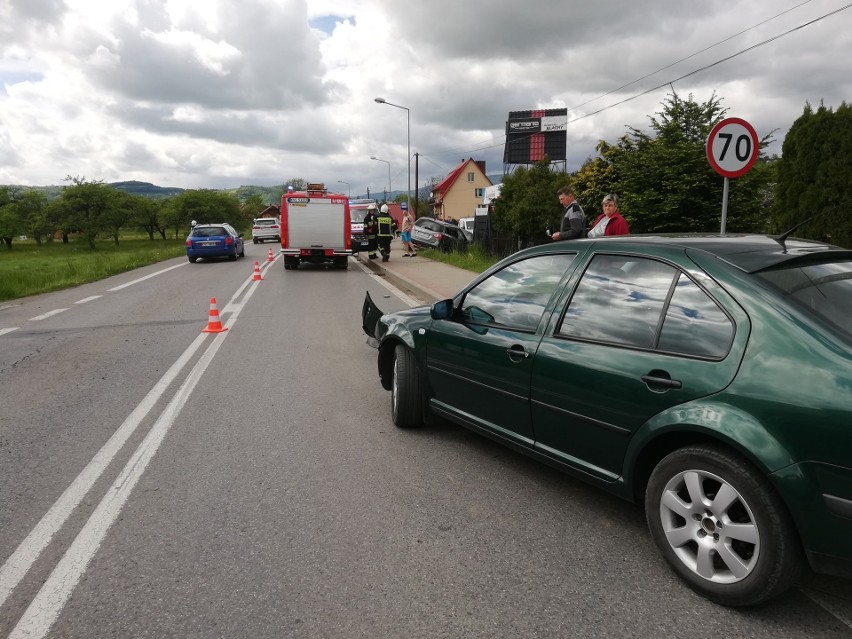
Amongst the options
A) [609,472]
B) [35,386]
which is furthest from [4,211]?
[609,472]

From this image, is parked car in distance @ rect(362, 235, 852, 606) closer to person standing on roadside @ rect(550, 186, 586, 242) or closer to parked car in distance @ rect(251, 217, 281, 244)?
person standing on roadside @ rect(550, 186, 586, 242)

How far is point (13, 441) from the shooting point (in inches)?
183

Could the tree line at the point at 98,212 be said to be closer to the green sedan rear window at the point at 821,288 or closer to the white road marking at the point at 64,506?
the white road marking at the point at 64,506

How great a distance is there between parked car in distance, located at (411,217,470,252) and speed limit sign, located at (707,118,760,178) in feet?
60.6

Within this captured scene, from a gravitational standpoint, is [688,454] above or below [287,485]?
above

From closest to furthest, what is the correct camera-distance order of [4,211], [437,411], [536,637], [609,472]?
[536,637], [609,472], [437,411], [4,211]

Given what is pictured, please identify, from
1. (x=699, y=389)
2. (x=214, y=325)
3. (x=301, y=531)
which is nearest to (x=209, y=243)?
(x=214, y=325)

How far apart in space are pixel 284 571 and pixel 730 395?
2.06 meters

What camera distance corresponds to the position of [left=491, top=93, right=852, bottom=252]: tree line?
11102 millimetres

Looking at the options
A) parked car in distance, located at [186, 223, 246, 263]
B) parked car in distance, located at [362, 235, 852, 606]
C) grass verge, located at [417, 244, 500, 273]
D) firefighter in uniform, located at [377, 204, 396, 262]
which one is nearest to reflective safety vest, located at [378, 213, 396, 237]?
firefighter in uniform, located at [377, 204, 396, 262]

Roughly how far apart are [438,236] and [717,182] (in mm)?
14017

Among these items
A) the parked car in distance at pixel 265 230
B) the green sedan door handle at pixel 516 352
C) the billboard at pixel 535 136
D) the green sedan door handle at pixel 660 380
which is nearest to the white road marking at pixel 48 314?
the green sedan door handle at pixel 516 352

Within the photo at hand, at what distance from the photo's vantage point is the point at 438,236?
87.8ft

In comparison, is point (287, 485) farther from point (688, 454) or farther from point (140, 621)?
point (688, 454)
